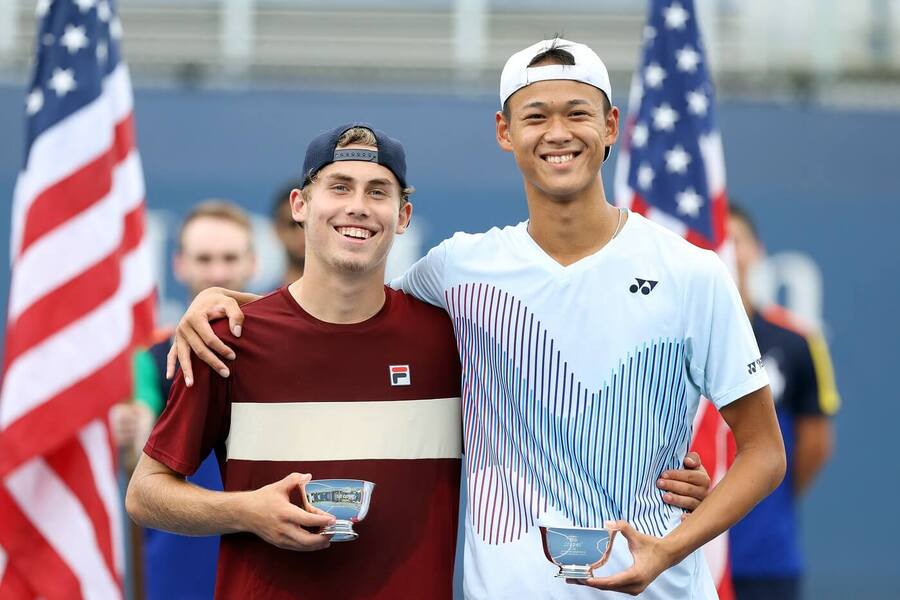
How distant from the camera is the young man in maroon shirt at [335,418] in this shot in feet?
12.3

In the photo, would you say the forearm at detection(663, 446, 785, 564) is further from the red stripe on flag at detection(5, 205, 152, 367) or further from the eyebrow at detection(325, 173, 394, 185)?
the red stripe on flag at detection(5, 205, 152, 367)

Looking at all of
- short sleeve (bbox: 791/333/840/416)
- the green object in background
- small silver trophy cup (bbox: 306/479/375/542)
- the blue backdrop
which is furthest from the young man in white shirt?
the blue backdrop

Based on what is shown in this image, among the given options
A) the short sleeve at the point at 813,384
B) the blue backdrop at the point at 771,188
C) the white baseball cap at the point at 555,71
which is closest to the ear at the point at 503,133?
the white baseball cap at the point at 555,71

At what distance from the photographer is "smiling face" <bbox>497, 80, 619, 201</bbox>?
3.70m

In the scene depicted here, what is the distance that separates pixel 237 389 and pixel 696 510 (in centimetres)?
127

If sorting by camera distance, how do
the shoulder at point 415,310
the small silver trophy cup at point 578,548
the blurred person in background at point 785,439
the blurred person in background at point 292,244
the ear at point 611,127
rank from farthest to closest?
1. the blurred person in background at point 785,439
2. the blurred person in background at point 292,244
3. the shoulder at point 415,310
4. the ear at point 611,127
5. the small silver trophy cup at point 578,548

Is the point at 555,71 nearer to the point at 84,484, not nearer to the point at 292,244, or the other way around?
the point at 292,244

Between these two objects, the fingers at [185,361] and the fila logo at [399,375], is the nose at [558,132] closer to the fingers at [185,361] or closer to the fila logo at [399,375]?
the fila logo at [399,375]

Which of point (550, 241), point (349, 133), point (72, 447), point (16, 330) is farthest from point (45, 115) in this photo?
point (550, 241)

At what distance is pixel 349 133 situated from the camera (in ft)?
12.9

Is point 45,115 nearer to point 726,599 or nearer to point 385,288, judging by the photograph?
point 385,288

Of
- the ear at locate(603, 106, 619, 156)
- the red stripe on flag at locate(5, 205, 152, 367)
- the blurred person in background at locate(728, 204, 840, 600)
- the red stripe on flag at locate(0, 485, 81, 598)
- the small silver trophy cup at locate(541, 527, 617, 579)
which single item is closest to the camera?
the small silver trophy cup at locate(541, 527, 617, 579)

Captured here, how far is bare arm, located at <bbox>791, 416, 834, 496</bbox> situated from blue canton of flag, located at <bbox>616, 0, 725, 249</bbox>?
49.1 inches

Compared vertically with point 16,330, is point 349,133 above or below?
above
